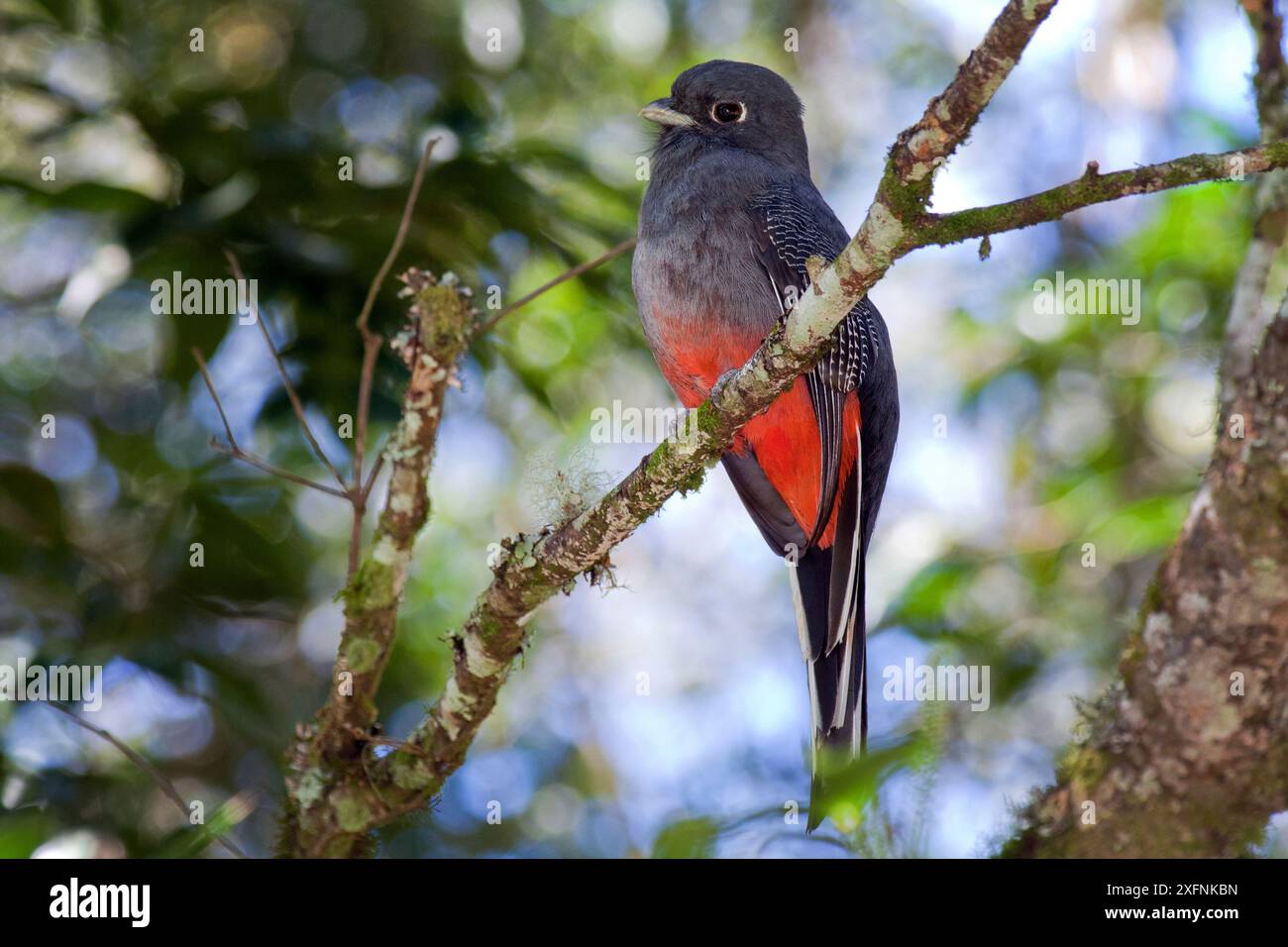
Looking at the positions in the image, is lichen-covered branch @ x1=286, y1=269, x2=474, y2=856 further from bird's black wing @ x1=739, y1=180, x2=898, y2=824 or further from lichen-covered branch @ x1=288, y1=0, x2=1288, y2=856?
bird's black wing @ x1=739, y1=180, x2=898, y2=824

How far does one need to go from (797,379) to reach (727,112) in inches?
49.4

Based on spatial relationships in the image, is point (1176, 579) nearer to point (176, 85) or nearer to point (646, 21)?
point (176, 85)

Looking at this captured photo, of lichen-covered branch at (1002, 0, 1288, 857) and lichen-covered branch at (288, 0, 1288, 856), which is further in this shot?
lichen-covered branch at (1002, 0, 1288, 857)

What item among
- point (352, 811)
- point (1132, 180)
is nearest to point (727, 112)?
point (1132, 180)

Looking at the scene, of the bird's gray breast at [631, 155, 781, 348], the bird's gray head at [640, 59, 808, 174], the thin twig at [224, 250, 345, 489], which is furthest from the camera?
the bird's gray head at [640, 59, 808, 174]

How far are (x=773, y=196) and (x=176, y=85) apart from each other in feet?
9.09

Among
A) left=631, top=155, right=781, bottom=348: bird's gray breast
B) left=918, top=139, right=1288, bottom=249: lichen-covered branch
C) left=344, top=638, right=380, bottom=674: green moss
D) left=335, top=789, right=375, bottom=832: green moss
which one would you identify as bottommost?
left=335, top=789, right=375, bottom=832: green moss

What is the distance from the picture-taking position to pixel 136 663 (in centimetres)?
460

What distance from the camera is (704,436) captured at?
3414mm

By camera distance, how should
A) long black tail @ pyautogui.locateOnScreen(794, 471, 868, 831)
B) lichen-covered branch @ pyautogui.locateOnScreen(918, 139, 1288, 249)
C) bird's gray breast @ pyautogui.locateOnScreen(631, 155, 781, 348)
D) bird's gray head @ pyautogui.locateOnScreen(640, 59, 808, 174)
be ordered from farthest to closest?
bird's gray head @ pyautogui.locateOnScreen(640, 59, 808, 174), bird's gray breast @ pyautogui.locateOnScreen(631, 155, 781, 348), long black tail @ pyautogui.locateOnScreen(794, 471, 868, 831), lichen-covered branch @ pyautogui.locateOnScreen(918, 139, 1288, 249)

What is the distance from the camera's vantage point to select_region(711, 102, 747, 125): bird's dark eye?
4914mm

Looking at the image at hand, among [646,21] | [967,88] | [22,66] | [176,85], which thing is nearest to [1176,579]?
[967,88]

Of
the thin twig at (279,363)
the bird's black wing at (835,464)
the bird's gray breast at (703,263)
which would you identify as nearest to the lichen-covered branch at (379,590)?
the thin twig at (279,363)

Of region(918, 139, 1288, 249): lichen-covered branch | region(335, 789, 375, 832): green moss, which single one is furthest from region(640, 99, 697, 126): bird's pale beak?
region(335, 789, 375, 832): green moss
